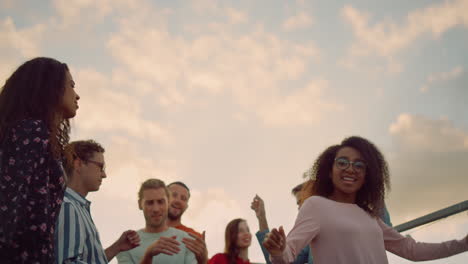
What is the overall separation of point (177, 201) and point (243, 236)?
1059mm

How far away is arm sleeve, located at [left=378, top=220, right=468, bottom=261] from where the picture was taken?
11.6ft

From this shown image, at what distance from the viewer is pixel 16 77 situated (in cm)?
288

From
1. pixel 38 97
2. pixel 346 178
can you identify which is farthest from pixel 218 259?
pixel 38 97

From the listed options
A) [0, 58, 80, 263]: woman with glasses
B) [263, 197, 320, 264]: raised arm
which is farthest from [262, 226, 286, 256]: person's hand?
[0, 58, 80, 263]: woman with glasses

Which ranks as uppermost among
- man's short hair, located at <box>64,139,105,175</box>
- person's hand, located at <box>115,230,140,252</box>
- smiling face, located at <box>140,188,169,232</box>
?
man's short hair, located at <box>64,139,105,175</box>

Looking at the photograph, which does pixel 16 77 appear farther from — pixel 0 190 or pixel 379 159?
pixel 379 159

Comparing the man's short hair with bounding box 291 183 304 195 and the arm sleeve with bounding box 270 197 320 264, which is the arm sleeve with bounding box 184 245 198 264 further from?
the arm sleeve with bounding box 270 197 320 264

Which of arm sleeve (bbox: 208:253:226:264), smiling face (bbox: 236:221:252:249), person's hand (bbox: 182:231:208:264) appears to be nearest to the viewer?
person's hand (bbox: 182:231:208:264)

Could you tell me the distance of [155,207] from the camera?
19.0 ft

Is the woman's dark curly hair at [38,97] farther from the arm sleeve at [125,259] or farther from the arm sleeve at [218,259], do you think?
the arm sleeve at [218,259]

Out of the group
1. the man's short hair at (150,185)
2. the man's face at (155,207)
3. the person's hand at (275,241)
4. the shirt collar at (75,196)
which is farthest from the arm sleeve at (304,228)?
the man's short hair at (150,185)

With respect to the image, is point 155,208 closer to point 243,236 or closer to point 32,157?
point 243,236

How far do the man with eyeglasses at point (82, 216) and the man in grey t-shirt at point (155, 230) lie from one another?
4.33ft

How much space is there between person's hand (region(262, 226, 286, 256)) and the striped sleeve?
46.1 inches
